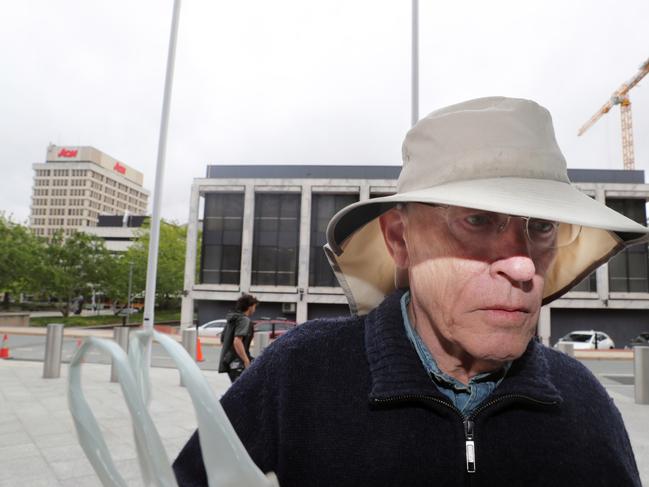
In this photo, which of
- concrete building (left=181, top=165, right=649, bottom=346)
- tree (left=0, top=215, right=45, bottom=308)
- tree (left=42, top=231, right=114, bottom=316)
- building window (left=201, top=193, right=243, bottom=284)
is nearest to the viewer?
concrete building (left=181, top=165, right=649, bottom=346)

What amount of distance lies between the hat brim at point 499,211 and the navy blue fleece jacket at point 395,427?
263 millimetres

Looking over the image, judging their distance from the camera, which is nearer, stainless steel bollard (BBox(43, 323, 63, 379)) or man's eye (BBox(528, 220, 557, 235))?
man's eye (BBox(528, 220, 557, 235))

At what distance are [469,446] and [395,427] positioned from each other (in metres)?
0.21

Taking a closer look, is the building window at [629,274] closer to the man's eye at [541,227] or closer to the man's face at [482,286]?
the man's eye at [541,227]

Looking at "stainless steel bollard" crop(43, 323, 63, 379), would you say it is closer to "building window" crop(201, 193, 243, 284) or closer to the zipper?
the zipper

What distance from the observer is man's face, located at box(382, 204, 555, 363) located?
3.78 ft

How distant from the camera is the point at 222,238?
120 ft

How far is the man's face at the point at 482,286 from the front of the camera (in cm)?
115

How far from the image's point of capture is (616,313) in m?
33.8

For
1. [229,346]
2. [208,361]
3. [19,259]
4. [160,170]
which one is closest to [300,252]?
[208,361]

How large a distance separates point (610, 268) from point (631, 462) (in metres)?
37.9

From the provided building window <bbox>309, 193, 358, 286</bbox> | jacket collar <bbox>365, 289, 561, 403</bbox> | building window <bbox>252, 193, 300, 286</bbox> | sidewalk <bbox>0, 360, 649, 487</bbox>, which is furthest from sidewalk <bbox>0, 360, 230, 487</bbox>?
building window <bbox>252, 193, 300, 286</bbox>

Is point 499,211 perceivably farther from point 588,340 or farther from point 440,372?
point 588,340

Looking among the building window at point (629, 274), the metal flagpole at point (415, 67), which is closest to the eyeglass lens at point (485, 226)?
the metal flagpole at point (415, 67)
